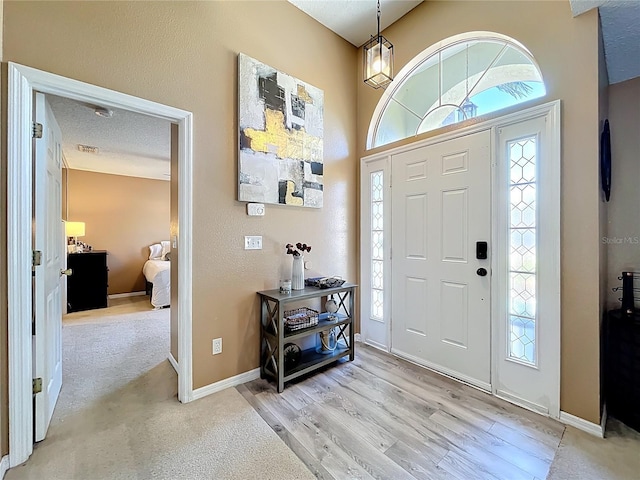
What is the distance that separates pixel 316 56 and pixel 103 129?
2.83 metres

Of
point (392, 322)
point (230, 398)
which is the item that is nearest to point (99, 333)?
point (230, 398)

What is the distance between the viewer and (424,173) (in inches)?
104

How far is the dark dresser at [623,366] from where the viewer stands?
177 centimetres

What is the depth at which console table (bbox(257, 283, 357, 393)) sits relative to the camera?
7.32 feet

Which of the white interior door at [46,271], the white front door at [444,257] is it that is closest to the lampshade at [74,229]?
the white interior door at [46,271]

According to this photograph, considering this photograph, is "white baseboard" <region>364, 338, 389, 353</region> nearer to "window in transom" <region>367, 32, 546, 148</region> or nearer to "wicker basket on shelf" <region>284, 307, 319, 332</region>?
"wicker basket on shelf" <region>284, 307, 319, 332</region>

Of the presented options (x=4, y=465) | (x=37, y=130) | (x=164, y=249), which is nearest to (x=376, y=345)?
(x=4, y=465)

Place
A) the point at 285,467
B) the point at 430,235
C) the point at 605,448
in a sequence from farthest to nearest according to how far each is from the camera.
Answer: the point at 430,235 → the point at 605,448 → the point at 285,467

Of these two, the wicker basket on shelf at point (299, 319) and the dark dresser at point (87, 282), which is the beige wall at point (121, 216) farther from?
the wicker basket on shelf at point (299, 319)

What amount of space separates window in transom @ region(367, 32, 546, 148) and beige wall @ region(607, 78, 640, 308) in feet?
2.35

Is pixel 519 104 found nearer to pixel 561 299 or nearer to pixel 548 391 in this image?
pixel 561 299

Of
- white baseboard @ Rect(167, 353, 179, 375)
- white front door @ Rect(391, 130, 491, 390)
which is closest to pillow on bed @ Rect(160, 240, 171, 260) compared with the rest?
white baseboard @ Rect(167, 353, 179, 375)

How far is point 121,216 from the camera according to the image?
595 cm

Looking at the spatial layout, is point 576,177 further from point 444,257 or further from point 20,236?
point 20,236
